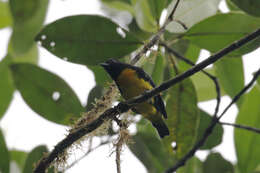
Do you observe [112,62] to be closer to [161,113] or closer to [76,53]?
[161,113]

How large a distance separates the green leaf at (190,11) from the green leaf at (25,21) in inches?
35.4

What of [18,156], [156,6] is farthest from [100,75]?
[18,156]

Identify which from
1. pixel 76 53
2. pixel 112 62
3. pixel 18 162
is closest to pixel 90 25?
pixel 76 53

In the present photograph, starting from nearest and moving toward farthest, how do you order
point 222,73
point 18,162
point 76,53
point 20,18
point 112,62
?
point 20,18 → point 76,53 → point 222,73 → point 18,162 → point 112,62

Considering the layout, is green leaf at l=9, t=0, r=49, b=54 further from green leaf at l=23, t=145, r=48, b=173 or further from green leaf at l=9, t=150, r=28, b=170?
green leaf at l=9, t=150, r=28, b=170

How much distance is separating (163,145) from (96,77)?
702 mm

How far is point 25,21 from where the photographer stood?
8.23ft

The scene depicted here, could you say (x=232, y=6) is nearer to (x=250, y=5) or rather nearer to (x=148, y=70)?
(x=250, y=5)

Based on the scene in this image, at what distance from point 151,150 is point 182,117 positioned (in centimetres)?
39

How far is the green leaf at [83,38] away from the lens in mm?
2635

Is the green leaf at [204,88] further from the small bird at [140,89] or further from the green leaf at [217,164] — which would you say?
the green leaf at [217,164]

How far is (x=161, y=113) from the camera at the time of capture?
3.44 m

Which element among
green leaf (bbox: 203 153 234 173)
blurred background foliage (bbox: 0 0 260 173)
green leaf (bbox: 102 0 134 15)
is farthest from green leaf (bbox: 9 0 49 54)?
green leaf (bbox: 203 153 234 173)

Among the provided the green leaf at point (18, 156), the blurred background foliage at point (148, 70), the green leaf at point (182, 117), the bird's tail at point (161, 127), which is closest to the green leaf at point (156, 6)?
the blurred background foliage at point (148, 70)
